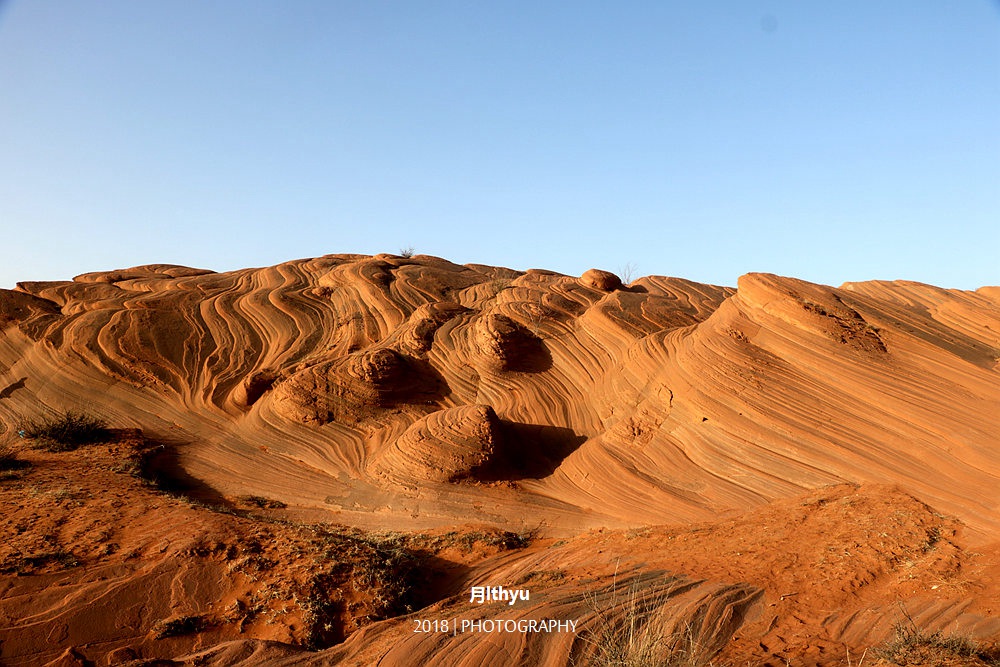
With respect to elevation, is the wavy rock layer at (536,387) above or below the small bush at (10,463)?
above

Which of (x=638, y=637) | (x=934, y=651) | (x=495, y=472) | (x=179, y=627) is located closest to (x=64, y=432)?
(x=179, y=627)

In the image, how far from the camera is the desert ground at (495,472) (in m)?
6.14

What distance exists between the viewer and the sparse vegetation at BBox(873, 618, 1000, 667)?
14.6 ft

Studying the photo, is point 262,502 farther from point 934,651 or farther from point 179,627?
point 934,651

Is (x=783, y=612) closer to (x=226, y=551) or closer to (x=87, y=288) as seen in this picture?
(x=226, y=551)

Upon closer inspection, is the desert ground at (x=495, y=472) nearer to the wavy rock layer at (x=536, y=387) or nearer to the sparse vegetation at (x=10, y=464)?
the wavy rock layer at (x=536, y=387)

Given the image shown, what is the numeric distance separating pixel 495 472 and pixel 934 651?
9410 mm

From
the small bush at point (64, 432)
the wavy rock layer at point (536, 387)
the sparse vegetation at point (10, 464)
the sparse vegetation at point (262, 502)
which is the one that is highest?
the wavy rock layer at point (536, 387)

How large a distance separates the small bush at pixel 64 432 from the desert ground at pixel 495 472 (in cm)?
7

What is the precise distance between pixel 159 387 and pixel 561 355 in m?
10.8

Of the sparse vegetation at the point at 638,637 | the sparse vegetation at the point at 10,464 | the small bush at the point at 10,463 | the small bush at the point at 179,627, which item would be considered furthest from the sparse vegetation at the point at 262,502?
the sparse vegetation at the point at 638,637

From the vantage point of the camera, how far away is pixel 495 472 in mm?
13359

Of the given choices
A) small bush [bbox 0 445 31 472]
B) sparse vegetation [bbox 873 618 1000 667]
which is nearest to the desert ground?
sparse vegetation [bbox 873 618 1000 667]

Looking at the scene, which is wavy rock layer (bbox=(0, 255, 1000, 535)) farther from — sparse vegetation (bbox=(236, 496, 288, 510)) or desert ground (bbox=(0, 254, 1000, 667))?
sparse vegetation (bbox=(236, 496, 288, 510))
